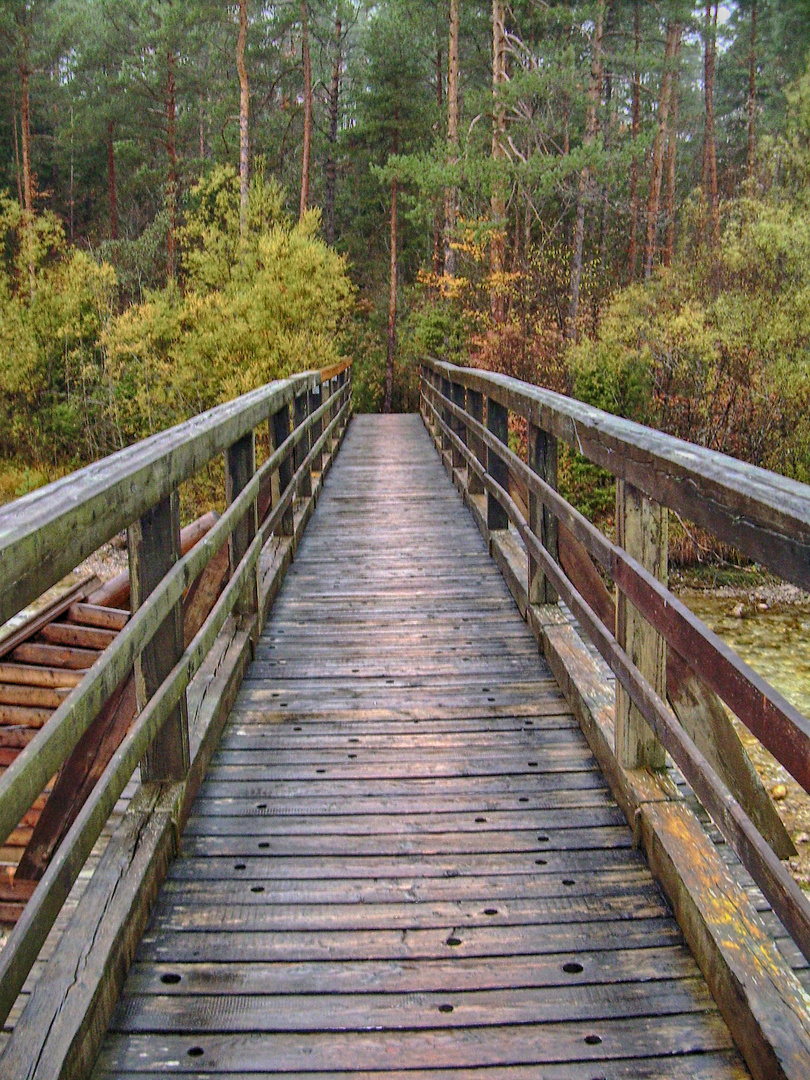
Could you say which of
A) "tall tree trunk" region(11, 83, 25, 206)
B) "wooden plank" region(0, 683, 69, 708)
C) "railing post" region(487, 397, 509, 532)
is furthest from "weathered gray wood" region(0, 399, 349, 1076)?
"tall tree trunk" region(11, 83, 25, 206)

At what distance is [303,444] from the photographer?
24.5 feet

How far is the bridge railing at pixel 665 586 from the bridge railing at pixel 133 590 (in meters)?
1.23

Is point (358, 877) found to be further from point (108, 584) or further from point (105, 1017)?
point (108, 584)

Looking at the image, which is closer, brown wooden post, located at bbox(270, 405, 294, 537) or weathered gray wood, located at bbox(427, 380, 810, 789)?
weathered gray wood, located at bbox(427, 380, 810, 789)

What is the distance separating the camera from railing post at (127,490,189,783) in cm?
256

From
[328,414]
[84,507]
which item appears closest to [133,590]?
[84,507]

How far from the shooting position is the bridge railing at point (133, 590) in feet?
5.16

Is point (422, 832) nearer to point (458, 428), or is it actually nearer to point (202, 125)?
point (458, 428)

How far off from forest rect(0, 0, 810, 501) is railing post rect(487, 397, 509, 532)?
9498mm

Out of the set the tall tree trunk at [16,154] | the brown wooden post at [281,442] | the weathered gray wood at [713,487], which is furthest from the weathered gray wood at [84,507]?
the tall tree trunk at [16,154]

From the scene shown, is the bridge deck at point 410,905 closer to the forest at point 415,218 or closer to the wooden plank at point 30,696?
the wooden plank at point 30,696

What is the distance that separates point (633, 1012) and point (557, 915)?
1.23ft

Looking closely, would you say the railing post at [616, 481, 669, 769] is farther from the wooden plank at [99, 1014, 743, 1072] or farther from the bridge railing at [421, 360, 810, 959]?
the wooden plank at [99, 1014, 743, 1072]

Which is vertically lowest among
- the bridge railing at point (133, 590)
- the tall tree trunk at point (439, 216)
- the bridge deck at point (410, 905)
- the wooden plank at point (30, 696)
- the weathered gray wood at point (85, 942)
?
the wooden plank at point (30, 696)
